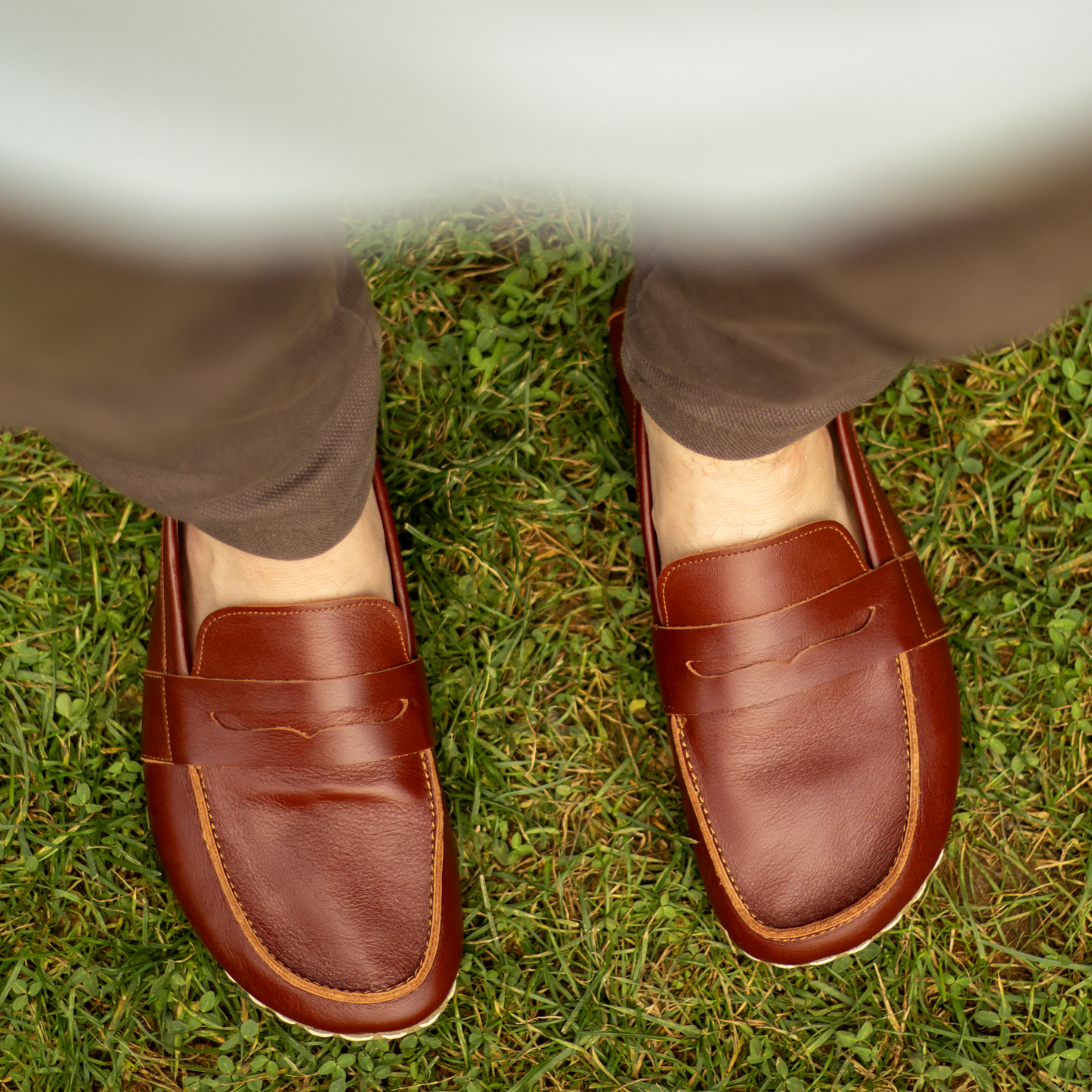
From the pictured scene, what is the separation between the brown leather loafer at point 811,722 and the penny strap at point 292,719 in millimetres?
467

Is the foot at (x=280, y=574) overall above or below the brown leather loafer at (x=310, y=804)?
above

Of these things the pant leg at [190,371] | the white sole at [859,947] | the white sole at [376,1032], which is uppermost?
the pant leg at [190,371]

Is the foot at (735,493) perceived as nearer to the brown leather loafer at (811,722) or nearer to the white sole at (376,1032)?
the brown leather loafer at (811,722)

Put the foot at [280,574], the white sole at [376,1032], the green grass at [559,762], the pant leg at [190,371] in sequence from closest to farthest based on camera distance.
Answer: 1. the pant leg at [190,371]
2. the foot at [280,574]
3. the white sole at [376,1032]
4. the green grass at [559,762]

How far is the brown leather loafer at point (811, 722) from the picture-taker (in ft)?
4.67

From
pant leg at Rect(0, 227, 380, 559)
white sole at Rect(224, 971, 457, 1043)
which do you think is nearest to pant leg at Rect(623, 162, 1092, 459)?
pant leg at Rect(0, 227, 380, 559)

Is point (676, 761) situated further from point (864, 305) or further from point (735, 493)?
point (864, 305)

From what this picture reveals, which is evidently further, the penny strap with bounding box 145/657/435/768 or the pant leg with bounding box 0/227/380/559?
the penny strap with bounding box 145/657/435/768

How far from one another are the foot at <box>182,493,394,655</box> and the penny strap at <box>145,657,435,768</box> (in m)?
0.12

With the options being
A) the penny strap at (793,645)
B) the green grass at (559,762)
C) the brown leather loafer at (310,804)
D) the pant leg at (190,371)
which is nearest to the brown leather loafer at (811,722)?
the penny strap at (793,645)

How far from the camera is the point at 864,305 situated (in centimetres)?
65

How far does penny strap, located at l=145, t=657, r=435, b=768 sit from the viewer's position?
4.58 ft

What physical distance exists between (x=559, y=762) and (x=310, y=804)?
0.49 m

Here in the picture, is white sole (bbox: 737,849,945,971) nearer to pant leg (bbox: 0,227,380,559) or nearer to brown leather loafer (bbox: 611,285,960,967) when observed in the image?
brown leather loafer (bbox: 611,285,960,967)
